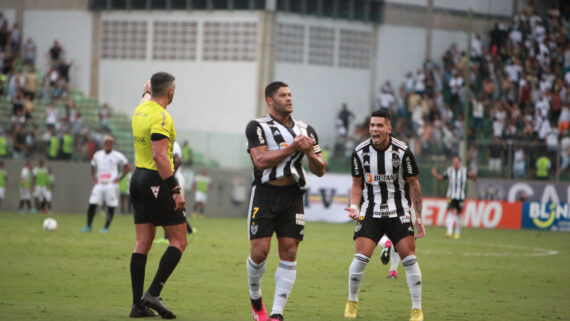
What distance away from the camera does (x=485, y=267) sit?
18406 millimetres

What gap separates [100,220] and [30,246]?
1066 centimetres

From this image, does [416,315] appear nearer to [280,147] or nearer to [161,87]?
[280,147]

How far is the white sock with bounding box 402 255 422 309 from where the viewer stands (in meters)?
10.8

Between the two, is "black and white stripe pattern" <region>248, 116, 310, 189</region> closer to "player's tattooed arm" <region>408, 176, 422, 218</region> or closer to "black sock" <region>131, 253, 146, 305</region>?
"black sock" <region>131, 253, 146, 305</region>

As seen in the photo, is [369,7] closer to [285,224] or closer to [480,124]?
[480,124]

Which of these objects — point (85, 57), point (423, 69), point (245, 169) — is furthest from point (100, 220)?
point (423, 69)

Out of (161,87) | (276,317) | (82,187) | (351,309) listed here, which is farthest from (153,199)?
(82,187)

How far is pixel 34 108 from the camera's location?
41031mm

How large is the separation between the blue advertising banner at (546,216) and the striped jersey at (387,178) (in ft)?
71.8

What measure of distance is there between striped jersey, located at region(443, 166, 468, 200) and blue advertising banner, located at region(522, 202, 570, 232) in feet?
20.1

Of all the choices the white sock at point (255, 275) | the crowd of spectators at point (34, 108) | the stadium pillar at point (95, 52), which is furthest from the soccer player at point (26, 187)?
the white sock at point (255, 275)

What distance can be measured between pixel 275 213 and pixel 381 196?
209 centimetres

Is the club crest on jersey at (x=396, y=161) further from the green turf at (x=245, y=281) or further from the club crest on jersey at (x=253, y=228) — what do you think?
the club crest on jersey at (x=253, y=228)

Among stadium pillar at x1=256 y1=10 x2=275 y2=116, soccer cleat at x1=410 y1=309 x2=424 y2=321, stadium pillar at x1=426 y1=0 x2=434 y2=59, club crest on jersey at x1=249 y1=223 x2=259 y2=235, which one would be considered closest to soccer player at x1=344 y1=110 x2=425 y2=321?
soccer cleat at x1=410 y1=309 x2=424 y2=321
